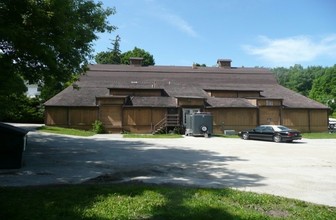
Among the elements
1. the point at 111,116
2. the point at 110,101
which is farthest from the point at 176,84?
the point at 111,116

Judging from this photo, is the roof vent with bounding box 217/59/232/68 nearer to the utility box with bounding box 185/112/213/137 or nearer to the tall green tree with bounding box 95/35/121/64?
the utility box with bounding box 185/112/213/137

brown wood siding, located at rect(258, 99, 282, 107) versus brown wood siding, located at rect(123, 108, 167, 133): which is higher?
brown wood siding, located at rect(258, 99, 282, 107)

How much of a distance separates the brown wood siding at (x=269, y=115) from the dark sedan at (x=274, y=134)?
29.7ft

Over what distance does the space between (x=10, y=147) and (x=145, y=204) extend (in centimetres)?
722

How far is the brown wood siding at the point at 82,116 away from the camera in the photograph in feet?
123

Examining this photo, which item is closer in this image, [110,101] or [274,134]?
[274,134]

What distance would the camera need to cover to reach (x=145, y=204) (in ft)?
24.6

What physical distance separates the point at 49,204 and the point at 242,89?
126ft

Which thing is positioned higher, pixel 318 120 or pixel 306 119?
pixel 306 119

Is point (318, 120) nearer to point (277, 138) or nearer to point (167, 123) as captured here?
point (277, 138)

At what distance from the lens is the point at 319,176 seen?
469 inches

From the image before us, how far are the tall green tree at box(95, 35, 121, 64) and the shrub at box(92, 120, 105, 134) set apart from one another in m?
53.2

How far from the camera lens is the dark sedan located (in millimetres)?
28047

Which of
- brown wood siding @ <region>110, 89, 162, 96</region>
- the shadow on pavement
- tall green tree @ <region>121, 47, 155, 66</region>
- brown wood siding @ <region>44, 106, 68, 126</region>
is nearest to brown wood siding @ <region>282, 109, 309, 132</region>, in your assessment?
brown wood siding @ <region>110, 89, 162, 96</region>
